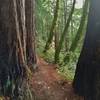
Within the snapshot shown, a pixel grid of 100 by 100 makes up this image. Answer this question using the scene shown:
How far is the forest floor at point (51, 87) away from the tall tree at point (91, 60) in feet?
Answer: 1.74

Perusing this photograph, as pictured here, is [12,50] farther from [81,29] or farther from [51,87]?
[81,29]

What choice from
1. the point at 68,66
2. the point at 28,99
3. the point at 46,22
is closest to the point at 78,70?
the point at 28,99

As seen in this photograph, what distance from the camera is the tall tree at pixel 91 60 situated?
721cm

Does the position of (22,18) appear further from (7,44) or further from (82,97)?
(82,97)

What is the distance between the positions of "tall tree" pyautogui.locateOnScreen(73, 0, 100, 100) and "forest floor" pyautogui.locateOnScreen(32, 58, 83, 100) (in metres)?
0.53

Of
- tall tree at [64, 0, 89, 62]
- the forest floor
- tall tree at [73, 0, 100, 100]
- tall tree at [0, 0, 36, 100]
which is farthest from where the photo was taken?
tall tree at [64, 0, 89, 62]

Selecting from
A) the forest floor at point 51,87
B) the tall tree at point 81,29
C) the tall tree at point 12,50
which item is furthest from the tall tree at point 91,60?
the tall tree at point 81,29

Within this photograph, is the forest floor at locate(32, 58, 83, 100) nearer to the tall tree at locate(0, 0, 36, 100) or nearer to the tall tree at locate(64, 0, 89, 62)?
the tall tree at locate(0, 0, 36, 100)

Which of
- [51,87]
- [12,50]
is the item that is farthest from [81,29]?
[12,50]

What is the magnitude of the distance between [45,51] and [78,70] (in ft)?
20.7

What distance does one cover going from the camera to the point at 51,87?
8.80 meters

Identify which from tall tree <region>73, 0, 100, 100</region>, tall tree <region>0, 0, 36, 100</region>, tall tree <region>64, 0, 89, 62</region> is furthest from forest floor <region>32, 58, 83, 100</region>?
tall tree <region>64, 0, 89, 62</region>

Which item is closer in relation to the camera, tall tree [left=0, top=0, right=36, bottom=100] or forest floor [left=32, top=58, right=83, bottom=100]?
tall tree [left=0, top=0, right=36, bottom=100]

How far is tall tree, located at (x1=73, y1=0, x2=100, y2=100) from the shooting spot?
23.7 ft
